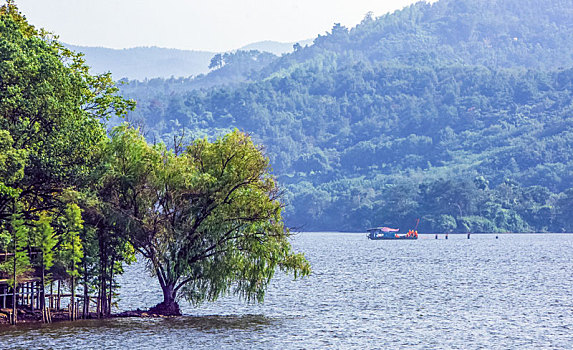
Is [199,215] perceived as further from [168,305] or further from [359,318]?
[359,318]

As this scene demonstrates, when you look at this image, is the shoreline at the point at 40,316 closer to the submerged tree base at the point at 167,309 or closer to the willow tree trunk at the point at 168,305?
the submerged tree base at the point at 167,309

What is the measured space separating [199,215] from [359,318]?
56.6 feet

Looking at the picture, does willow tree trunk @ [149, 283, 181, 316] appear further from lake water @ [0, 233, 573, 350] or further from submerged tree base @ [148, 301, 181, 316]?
lake water @ [0, 233, 573, 350]

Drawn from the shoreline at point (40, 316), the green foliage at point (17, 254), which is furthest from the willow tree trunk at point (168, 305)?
the green foliage at point (17, 254)

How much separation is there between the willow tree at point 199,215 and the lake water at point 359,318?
3629 mm

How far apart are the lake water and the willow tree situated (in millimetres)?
3629

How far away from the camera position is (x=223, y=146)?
207 ft

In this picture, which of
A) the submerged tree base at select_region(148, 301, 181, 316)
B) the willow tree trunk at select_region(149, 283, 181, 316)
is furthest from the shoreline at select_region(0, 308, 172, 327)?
the willow tree trunk at select_region(149, 283, 181, 316)

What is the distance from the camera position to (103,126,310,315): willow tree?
60.4 meters

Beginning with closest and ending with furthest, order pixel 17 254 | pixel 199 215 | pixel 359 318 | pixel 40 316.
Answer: pixel 17 254 → pixel 40 316 → pixel 199 215 → pixel 359 318

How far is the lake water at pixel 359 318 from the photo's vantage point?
181ft

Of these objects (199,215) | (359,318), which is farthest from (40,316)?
(359,318)

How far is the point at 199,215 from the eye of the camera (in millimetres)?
61625

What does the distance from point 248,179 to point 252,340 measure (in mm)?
12181
